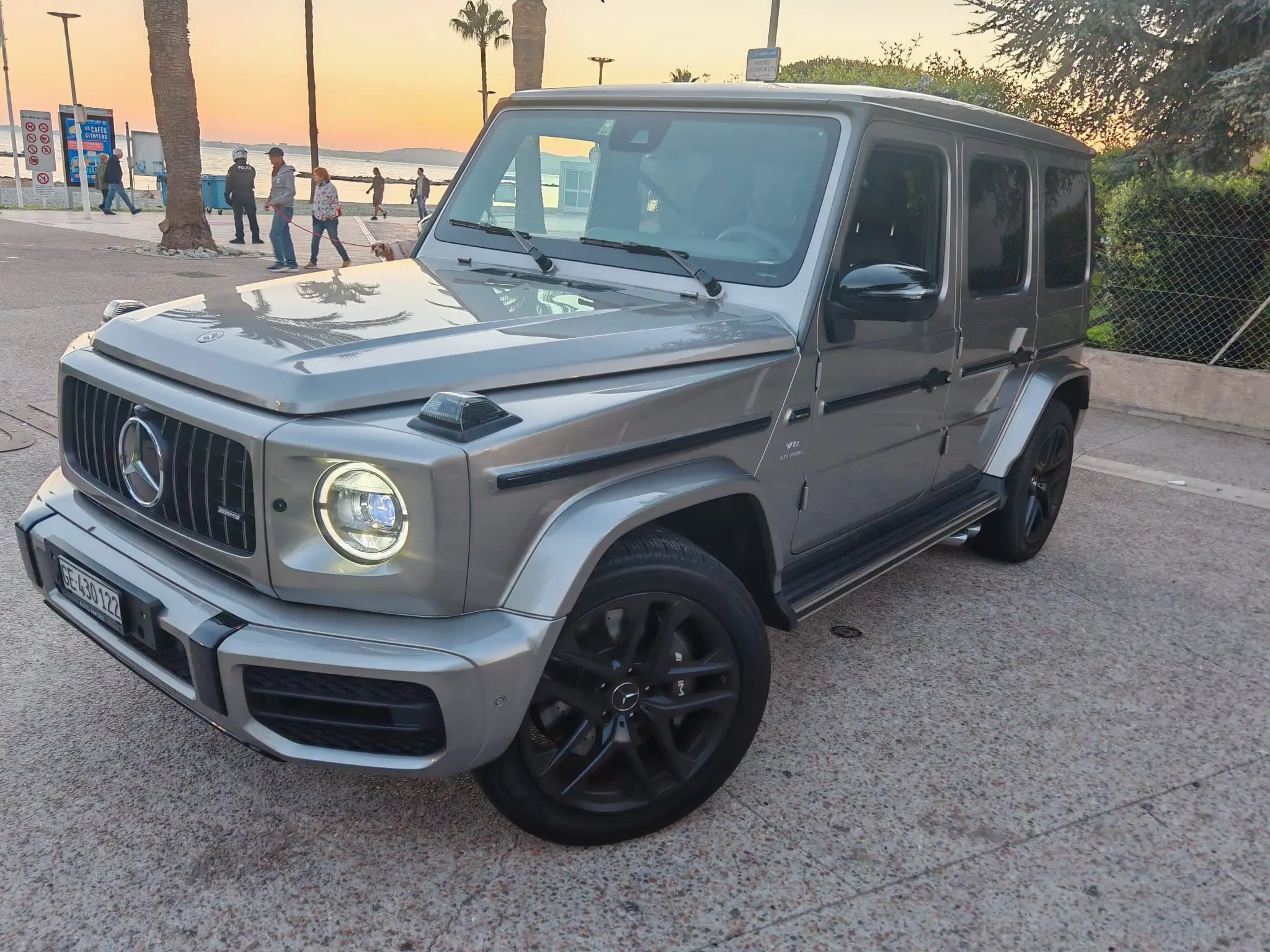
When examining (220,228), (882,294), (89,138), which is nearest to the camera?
(882,294)

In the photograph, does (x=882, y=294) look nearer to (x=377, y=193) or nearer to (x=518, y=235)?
(x=518, y=235)

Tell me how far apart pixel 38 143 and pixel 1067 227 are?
27.4 m

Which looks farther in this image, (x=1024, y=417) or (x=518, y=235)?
(x=1024, y=417)

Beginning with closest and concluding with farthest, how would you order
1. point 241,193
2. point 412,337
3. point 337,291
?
1. point 412,337
2. point 337,291
3. point 241,193

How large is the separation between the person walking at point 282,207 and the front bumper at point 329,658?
13.6 metres

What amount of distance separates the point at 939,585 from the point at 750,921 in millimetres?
2552

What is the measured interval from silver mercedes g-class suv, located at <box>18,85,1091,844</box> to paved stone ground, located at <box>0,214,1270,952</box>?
0.25 m

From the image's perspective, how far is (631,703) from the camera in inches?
101

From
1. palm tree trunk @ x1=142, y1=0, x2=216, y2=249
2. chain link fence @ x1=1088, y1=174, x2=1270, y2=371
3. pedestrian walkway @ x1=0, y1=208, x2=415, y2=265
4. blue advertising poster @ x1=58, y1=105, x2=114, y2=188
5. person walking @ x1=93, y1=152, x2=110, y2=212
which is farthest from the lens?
person walking @ x1=93, y1=152, x2=110, y2=212

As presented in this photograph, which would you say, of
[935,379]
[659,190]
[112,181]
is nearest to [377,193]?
[112,181]

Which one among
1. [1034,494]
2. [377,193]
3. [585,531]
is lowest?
[377,193]

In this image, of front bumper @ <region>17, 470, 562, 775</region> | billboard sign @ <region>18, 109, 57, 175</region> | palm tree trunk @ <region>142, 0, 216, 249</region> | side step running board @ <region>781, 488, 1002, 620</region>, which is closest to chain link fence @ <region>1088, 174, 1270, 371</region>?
side step running board @ <region>781, 488, 1002, 620</region>

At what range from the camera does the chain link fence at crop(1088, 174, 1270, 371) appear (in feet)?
28.8

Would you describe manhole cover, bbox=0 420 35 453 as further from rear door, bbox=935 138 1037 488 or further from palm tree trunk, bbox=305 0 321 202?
palm tree trunk, bbox=305 0 321 202
